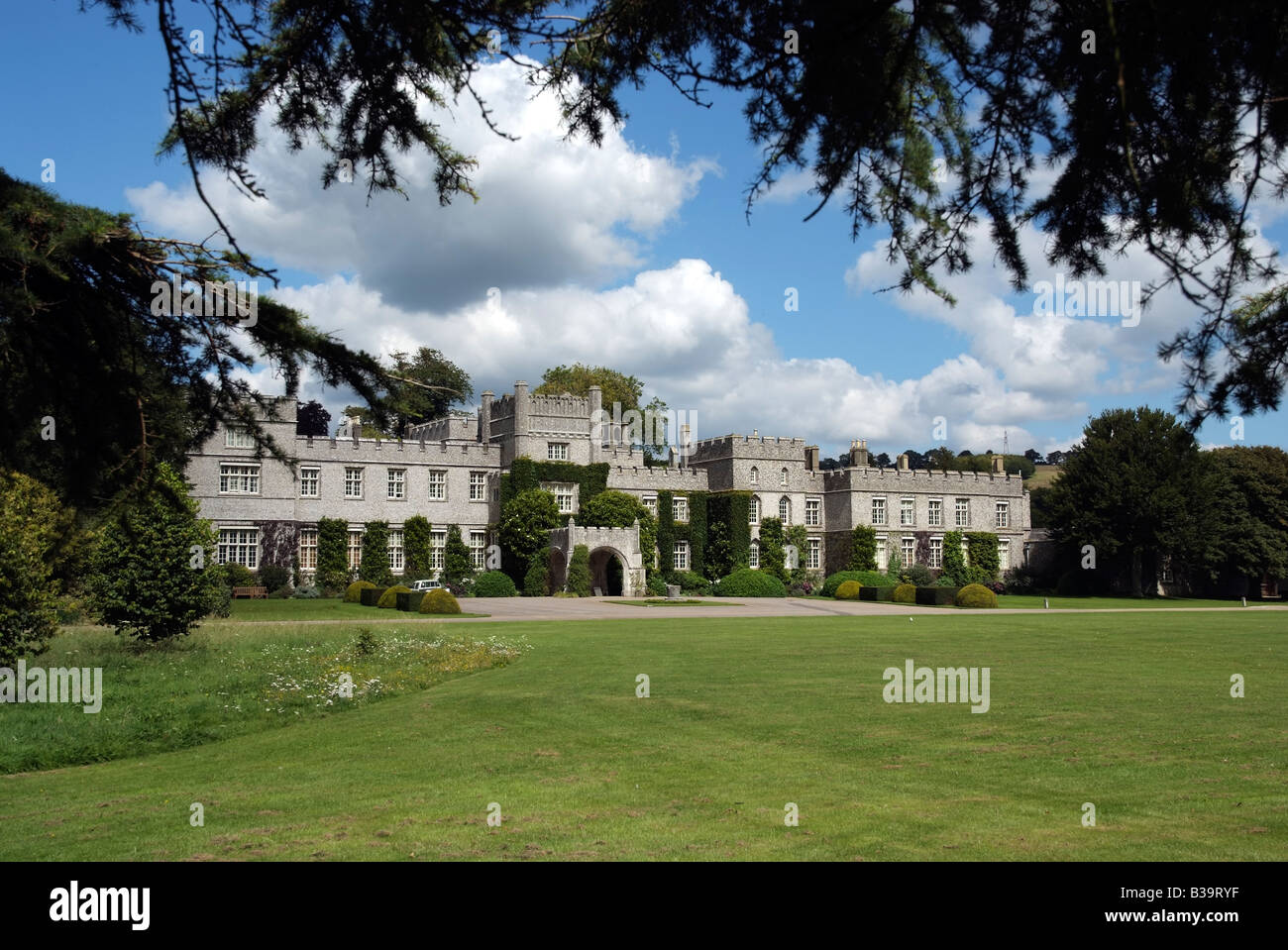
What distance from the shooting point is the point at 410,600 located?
3372 centimetres

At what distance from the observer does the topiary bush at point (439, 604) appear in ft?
104

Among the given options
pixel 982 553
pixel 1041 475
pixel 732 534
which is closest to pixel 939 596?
pixel 732 534

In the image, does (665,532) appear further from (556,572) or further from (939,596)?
(939,596)

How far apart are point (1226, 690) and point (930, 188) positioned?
11.9 meters

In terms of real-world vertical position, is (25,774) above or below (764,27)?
below

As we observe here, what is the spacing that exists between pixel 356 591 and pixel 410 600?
5.78 m

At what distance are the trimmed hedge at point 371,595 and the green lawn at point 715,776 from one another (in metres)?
21.0

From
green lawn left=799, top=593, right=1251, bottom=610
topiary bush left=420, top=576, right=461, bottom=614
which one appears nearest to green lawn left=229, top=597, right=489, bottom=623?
topiary bush left=420, top=576, right=461, bottom=614

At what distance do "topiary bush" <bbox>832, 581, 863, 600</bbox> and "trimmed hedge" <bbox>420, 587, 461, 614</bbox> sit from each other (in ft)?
61.2

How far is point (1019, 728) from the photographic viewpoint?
1134 cm

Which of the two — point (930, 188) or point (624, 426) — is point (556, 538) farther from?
point (930, 188)

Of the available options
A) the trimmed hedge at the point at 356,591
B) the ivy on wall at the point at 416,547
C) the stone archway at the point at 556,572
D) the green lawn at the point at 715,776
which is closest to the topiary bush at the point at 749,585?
the stone archway at the point at 556,572

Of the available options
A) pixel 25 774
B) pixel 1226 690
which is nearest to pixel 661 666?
pixel 1226 690

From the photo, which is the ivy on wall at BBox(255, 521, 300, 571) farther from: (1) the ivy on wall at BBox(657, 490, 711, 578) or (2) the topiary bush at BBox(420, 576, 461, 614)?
(1) the ivy on wall at BBox(657, 490, 711, 578)
